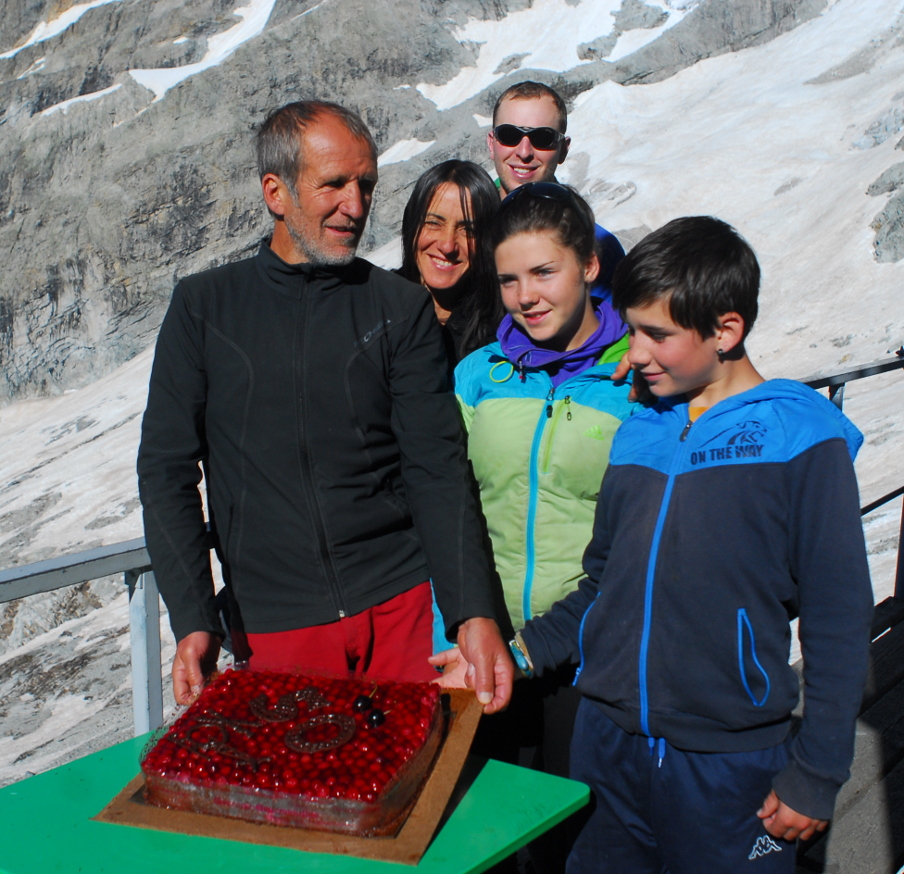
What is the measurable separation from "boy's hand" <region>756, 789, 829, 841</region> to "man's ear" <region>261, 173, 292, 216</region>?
1.68 m

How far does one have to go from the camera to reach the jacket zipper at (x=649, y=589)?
173cm

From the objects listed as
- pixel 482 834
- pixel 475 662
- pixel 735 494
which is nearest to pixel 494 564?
pixel 475 662

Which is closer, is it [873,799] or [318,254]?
[318,254]

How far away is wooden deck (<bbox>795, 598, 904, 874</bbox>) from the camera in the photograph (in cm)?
236

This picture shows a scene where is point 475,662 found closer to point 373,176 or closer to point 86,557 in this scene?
point 86,557

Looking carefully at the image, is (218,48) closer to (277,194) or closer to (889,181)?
(889,181)

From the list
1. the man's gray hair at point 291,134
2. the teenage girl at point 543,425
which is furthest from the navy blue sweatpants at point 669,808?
the man's gray hair at point 291,134

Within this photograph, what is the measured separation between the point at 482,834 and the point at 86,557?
113cm

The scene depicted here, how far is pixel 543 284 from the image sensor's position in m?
2.04

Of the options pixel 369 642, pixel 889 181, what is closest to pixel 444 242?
pixel 369 642

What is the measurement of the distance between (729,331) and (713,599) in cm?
54

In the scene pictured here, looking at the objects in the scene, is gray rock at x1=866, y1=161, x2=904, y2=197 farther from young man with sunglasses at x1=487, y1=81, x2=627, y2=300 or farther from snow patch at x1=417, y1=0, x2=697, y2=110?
young man with sunglasses at x1=487, y1=81, x2=627, y2=300

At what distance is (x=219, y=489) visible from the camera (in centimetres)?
206

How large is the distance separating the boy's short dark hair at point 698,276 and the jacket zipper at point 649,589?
276 mm
